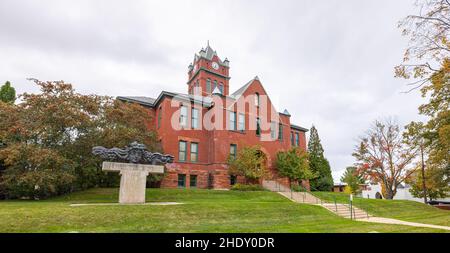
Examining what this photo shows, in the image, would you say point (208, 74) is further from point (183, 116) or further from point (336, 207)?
point (336, 207)

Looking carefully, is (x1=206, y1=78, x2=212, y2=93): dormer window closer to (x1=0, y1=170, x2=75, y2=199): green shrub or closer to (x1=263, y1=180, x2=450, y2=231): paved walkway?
(x1=263, y1=180, x2=450, y2=231): paved walkway

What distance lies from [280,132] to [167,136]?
14.8 metres

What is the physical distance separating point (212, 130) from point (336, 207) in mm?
15264

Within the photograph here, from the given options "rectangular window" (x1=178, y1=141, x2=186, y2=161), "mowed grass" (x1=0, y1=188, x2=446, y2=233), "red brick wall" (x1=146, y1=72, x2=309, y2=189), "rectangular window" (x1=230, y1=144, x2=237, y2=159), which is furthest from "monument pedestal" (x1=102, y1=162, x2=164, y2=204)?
"rectangular window" (x1=230, y1=144, x2=237, y2=159)

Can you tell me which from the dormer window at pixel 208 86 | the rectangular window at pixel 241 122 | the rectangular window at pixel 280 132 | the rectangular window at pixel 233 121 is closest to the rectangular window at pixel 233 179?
the rectangular window at pixel 233 121

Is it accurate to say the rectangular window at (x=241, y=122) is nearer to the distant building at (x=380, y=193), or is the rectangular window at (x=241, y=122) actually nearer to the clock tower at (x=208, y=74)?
the clock tower at (x=208, y=74)

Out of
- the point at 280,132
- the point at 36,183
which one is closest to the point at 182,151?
the point at 280,132

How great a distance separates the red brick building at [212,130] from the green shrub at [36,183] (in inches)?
373

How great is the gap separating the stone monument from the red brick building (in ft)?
33.7

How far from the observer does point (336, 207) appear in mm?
18859

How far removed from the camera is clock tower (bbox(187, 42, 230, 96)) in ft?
141
